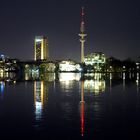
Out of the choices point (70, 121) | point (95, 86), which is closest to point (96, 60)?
point (95, 86)

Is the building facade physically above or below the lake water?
above

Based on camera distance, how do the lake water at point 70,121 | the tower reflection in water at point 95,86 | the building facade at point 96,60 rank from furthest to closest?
the building facade at point 96,60 < the tower reflection in water at point 95,86 < the lake water at point 70,121

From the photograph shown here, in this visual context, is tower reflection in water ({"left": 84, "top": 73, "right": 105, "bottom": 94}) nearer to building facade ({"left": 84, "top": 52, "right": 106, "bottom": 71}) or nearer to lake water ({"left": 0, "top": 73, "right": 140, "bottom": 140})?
lake water ({"left": 0, "top": 73, "right": 140, "bottom": 140})

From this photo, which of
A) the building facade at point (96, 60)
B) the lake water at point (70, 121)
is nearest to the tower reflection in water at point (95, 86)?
the lake water at point (70, 121)

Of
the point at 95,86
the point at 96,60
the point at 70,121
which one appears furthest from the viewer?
the point at 96,60

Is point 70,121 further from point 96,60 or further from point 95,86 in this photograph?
point 96,60

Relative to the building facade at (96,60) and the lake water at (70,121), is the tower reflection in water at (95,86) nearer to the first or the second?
the lake water at (70,121)

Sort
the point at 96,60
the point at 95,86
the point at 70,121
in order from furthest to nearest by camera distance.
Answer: the point at 96,60
the point at 95,86
the point at 70,121

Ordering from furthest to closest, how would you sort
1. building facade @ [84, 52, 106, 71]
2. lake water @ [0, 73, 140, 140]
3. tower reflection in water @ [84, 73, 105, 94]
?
building facade @ [84, 52, 106, 71] < tower reflection in water @ [84, 73, 105, 94] < lake water @ [0, 73, 140, 140]

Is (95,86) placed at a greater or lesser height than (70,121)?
greater

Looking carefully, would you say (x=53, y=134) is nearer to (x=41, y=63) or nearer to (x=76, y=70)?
(x=41, y=63)

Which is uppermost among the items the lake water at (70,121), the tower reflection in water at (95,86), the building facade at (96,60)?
the building facade at (96,60)

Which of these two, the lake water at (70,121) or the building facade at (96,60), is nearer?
the lake water at (70,121)

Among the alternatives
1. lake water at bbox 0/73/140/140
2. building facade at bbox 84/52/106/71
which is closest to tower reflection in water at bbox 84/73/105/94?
lake water at bbox 0/73/140/140
